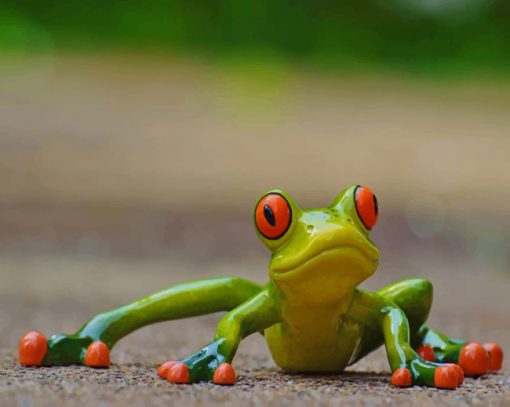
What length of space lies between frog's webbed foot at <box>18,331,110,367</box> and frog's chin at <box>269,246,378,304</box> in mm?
449

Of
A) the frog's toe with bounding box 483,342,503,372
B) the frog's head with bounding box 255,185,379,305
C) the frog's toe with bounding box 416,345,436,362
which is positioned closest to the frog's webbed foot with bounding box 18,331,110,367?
the frog's head with bounding box 255,185,379,305

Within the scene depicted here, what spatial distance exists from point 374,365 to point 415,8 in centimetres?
1183

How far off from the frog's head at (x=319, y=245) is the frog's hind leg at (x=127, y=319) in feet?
0.79

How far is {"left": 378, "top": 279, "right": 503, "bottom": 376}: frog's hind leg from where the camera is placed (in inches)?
90.4

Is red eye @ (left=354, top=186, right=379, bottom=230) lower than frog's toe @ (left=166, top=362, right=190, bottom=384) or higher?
higher

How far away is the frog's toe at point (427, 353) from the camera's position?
93.4 inches

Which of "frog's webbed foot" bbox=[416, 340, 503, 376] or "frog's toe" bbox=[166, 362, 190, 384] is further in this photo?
"frog's webbed foot" bbox=[416, 340, 503, 376]

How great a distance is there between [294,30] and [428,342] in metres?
11.3

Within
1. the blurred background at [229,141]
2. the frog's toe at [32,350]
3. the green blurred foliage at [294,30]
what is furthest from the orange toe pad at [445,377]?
the green blurred foliage at [294,30]

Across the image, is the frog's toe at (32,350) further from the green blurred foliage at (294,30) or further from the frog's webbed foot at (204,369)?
the green blurred foliage at (294,30)

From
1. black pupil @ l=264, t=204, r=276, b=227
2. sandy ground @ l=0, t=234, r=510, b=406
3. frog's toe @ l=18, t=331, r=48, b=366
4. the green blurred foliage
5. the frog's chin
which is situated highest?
the green blurred foliage

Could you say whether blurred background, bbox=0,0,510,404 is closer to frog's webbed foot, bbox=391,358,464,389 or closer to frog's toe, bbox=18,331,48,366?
frog's toe, bbox=18,331,48,366

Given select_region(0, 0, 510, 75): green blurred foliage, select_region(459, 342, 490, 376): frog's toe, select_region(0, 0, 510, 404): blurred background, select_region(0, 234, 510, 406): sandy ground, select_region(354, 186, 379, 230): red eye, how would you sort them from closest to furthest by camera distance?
select_region(0, 234, 510, 406): sandy ground
select_region(354, 186, 379, 230): red eye
select_region(459, 342, 490, 376): frog's toe
select_region(0, 0, 510, 404): blurred background
select_region(0, 0, 510, 75): green blurred foliage

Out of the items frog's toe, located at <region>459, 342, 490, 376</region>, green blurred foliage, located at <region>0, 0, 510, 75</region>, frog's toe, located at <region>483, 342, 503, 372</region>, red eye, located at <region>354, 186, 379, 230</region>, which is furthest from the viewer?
green blurred foliage, located at <region>0, 0, 510, 75</region>
